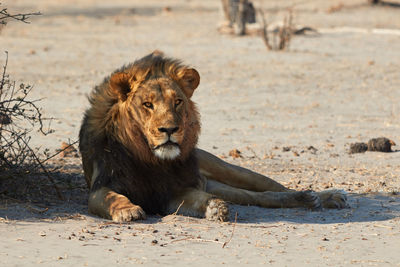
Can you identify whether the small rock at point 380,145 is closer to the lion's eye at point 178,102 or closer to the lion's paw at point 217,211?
the lion's paw at point 217,211

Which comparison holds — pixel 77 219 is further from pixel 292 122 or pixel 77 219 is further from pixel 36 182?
pixel 292 122

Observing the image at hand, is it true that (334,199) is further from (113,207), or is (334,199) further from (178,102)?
(113,207)

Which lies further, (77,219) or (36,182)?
(36,182)

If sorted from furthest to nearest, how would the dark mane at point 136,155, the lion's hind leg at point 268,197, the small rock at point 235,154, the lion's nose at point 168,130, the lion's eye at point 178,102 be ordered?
the small rock at point 235,154 → the lion's hind leg at point 268,197 → the dark mane at point 136,155 → the lion's eye at point 178,102 → the lion's nose at point 168,130

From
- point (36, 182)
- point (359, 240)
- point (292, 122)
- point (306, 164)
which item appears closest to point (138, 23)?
point (292, 122)

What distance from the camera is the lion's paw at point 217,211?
5.54 metres

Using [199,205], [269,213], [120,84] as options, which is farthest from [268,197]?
[120,84]

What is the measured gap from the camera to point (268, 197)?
6277 millimetres

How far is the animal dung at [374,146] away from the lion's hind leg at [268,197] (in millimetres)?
2591

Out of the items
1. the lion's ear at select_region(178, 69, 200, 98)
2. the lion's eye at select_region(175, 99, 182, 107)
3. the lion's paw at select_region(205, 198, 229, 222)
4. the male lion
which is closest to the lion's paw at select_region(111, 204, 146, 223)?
the male lion

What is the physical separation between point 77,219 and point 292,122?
531 cm

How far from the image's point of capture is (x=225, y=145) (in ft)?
29.9

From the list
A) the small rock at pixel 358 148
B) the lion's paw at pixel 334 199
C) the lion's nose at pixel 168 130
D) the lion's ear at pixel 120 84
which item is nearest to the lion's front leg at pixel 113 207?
the lion's nose at pixel 168 130

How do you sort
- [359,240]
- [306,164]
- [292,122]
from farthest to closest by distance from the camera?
[292,122] → [306,164] → [359,240]
